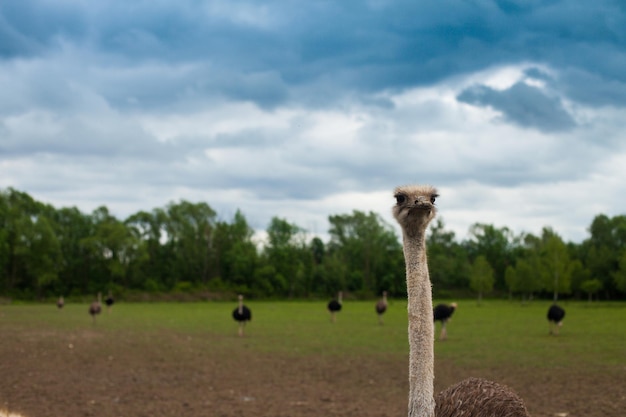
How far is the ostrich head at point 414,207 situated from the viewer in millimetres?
3969

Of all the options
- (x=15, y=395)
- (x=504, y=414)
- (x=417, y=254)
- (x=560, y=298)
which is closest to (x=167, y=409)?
(x=15, y=395)

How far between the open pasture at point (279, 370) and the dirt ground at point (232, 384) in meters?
0.02

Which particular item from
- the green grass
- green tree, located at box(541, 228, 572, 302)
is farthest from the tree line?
the green grass

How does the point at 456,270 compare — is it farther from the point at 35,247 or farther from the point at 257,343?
the point at 257,343

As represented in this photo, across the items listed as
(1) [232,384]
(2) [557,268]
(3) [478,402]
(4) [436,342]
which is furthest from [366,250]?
(3) [478,402]

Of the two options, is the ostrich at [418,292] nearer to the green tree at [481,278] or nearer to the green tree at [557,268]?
the green tree at [557,268]

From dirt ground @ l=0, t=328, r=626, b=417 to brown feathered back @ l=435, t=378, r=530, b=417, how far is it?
5440 millimetres

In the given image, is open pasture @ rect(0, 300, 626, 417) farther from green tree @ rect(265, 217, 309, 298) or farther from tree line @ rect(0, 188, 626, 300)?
green tree @ rect(265, 217, 309, 298)

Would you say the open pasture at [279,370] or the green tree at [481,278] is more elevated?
the green tree at [481,278]

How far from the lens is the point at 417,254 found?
410cm

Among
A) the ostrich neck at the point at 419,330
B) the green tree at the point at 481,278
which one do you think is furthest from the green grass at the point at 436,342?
the green tree at the point at 481,278

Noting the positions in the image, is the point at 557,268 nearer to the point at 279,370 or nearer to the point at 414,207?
the point at 279,370

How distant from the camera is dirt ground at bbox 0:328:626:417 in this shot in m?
11.0

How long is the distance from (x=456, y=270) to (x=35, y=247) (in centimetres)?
4868
